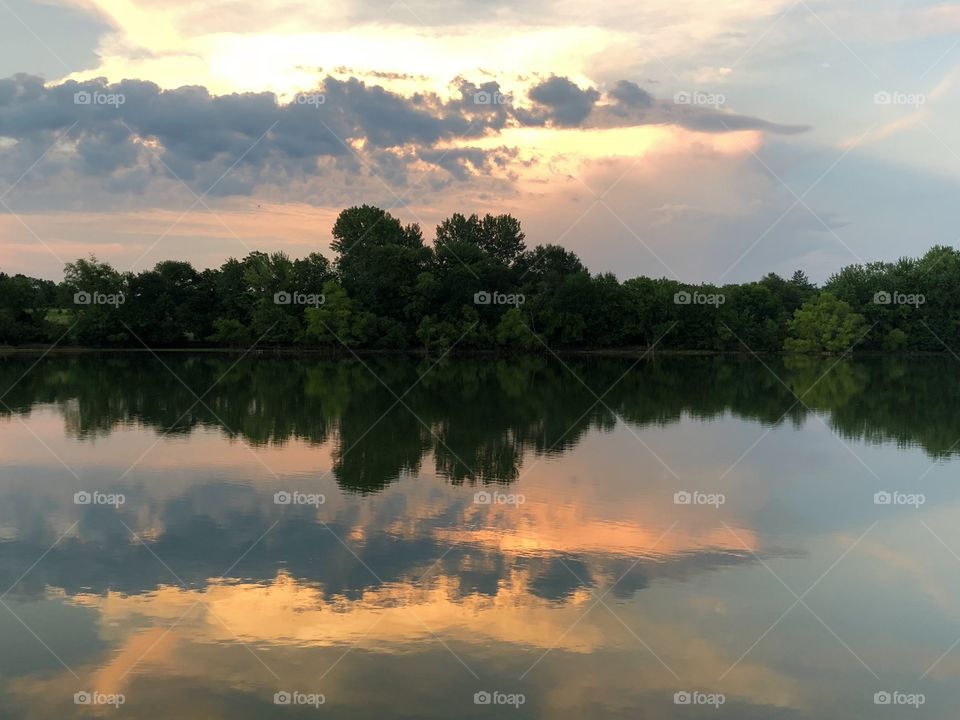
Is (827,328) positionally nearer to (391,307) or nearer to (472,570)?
(391,307)

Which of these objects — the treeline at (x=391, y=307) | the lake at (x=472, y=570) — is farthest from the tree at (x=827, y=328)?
the lake at (x=472, y=570)

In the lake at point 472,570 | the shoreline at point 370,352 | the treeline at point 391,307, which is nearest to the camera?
the lake at point 472,570

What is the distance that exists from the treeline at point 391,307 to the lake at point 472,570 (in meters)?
47.4

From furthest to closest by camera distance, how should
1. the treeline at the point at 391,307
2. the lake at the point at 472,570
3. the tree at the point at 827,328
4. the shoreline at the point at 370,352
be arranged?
1. the tree at the point at 827,328
2. the treeline at the point at 391,307
3. the shoreline at the point at 370,352
4. the lake at the point at 472,570

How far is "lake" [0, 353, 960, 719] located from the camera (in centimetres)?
908

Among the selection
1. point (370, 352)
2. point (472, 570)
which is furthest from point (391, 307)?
point (472, 570)

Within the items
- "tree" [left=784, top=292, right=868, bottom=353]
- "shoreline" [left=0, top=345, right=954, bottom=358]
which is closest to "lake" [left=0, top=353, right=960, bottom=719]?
"shoreline" [left=0, top=345, right=954, bottom=358]

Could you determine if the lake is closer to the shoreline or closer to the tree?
the shoreline

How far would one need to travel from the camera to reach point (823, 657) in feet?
33.0

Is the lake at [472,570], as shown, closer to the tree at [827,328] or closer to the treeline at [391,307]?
the treeline at [391,307]

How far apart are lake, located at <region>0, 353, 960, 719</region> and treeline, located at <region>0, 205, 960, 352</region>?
47363 mm

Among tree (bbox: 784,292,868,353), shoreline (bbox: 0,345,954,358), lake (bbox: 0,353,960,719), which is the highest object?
tree (bbox: 784,292,868,353)

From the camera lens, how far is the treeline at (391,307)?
7462cm

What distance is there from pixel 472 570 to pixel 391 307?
65.6m
